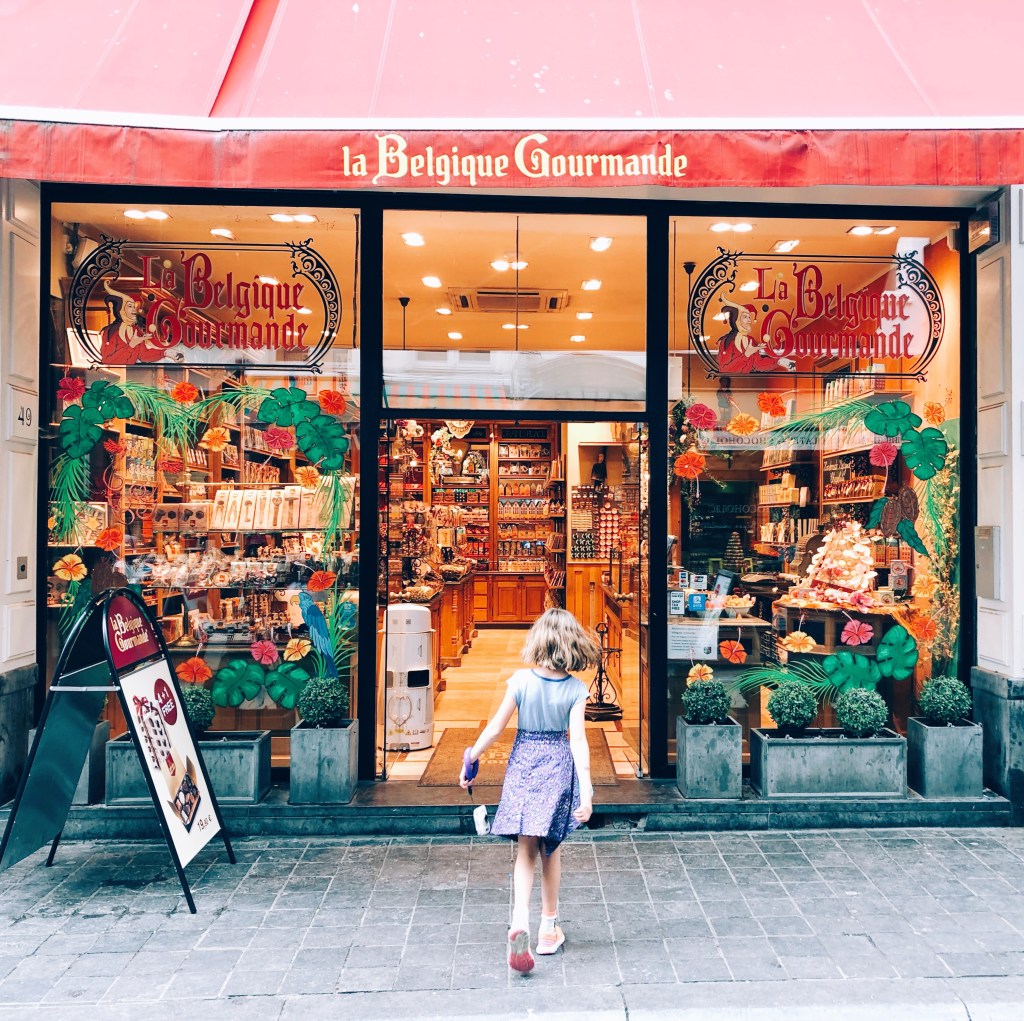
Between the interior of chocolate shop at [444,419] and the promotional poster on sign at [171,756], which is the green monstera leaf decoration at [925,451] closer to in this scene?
the interior of chocolate shop at [444,419]

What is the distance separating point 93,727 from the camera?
4848 millimetres

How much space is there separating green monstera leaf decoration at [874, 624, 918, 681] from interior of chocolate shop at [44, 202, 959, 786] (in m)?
0.09

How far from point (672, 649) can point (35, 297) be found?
5.30 meters

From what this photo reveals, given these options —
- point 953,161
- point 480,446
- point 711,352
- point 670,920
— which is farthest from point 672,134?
point 480,446

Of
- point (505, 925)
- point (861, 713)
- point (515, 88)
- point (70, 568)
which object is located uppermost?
point (515, 88)

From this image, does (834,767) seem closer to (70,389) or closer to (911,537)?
(911,537)

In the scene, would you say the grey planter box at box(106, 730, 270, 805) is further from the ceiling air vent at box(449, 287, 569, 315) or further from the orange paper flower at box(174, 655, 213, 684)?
the ceiling air vent at box(449, 287, 569, 315)

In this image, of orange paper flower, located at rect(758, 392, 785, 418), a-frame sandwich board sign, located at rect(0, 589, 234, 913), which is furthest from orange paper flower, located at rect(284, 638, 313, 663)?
orange paper flower, located at rect(758, 392, 785, 418)

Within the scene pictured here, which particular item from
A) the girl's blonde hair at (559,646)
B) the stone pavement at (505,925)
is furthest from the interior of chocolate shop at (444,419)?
the girl's blonde hair at (559,646)

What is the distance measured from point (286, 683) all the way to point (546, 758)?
297cm

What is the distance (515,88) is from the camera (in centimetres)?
484

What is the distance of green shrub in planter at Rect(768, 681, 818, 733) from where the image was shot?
232 inches

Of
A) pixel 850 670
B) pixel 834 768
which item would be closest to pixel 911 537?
pixel 850 670

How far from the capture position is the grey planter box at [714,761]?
18.8ft
